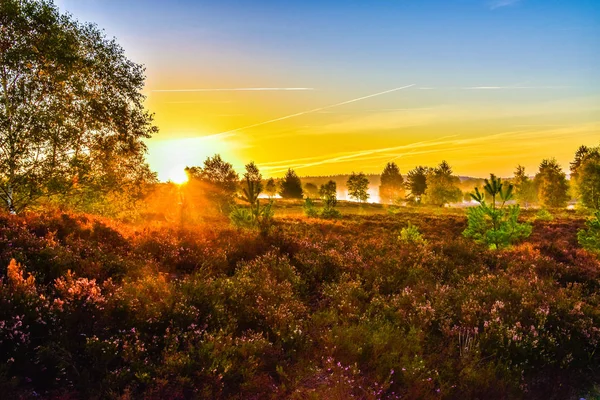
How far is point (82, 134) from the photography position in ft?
54.6

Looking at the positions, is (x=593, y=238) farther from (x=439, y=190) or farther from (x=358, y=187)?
(x=358, y=187)

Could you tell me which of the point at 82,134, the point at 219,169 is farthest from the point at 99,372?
the point at 219,169

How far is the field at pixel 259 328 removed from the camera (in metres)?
4.39

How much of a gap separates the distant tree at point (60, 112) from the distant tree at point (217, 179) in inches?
821

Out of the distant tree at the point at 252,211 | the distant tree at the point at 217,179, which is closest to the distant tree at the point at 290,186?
the distant tree at the point at 217,179

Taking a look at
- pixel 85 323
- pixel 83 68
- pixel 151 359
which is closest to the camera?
pixel 151 359

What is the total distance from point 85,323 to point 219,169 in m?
46.1

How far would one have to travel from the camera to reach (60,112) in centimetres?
1545

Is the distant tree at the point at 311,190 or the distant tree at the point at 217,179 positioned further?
the distant tree at the point at 311,190

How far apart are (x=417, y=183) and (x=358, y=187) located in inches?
914

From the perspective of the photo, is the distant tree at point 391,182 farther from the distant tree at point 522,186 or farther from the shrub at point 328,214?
the shrub at point 328,214

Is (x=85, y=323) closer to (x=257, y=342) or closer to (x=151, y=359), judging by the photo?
(x=151, y=359)

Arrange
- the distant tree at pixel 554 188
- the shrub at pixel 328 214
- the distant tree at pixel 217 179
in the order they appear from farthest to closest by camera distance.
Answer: the distant tree at pixel 554 188
the shrub at pixel 328 214
the distant tree at pixel 217 179

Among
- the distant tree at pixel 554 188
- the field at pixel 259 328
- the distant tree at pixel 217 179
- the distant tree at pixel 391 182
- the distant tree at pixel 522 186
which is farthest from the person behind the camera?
the distant tree at pixel 391 182
